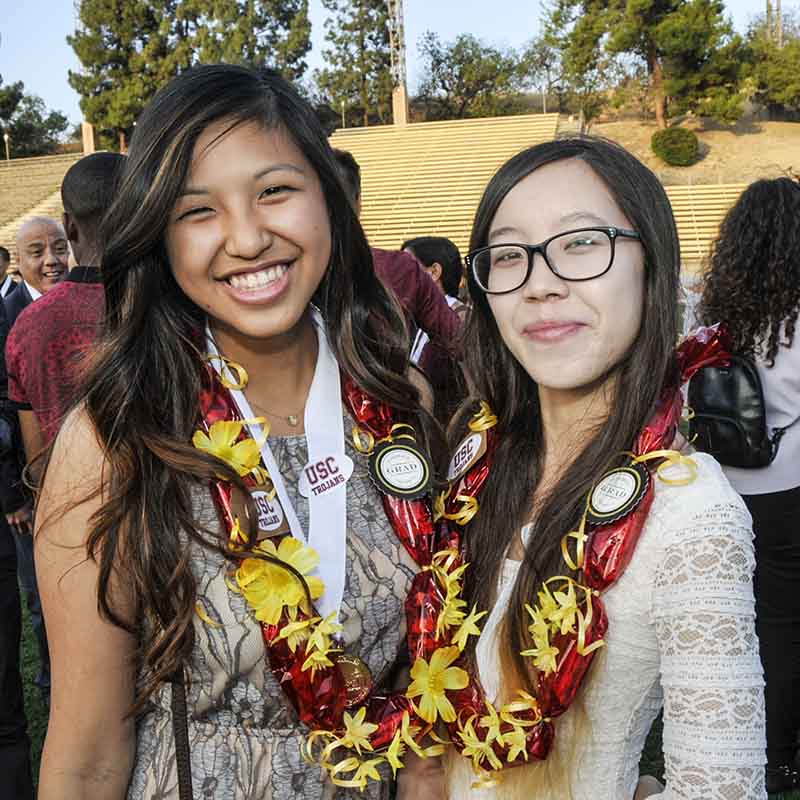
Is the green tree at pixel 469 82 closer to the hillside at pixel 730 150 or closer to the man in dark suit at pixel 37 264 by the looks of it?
the hillside at pixel 730 150

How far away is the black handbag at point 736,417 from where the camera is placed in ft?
11.5

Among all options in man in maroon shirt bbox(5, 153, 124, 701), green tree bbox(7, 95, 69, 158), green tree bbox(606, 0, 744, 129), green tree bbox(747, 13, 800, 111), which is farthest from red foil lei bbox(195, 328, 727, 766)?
green tree bbox(7, 95, 69, 158)

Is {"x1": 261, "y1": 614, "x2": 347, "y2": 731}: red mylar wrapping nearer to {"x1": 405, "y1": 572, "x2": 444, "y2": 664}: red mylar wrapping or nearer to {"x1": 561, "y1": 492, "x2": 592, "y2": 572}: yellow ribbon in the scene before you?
{"x1": 405, "y1": 572, "x2": 444, "y2": 664}: red mylar wrapping

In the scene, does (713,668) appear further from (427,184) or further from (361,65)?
(361,65)

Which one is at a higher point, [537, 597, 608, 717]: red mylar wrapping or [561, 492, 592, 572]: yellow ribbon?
[561, 492, 592, 572]: yellow ribbon

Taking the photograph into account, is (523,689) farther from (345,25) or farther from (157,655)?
(345,25)

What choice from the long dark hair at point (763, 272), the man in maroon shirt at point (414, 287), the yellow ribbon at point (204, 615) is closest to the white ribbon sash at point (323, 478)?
the yellow ribbon at point (204, 615)

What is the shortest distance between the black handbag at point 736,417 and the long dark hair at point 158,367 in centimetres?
210

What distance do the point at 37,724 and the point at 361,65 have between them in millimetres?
41457

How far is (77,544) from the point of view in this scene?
1.62 meters

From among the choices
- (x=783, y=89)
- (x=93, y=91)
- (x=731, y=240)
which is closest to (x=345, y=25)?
(x=93, y=91)

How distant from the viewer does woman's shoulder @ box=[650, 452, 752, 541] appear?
147 centimetres

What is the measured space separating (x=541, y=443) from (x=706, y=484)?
516 mm

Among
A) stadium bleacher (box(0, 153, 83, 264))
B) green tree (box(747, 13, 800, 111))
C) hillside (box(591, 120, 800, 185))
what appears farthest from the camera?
green tree (box(747, 13, 800, 111))
